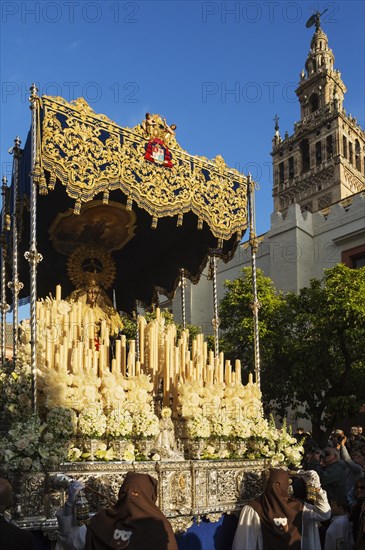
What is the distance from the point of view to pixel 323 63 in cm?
5706

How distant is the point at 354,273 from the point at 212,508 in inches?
553

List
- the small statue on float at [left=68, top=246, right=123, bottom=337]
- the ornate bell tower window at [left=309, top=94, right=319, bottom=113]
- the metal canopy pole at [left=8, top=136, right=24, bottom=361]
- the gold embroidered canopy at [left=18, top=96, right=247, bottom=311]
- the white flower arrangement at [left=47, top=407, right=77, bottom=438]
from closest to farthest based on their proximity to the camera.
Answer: the white flower arrangement at [left=47, top=407, right=77, bottom=438]
the gold embroidered canopy at [left=18, top=96, right=247, bottom=311]
the metal canopy pole at [left=8, top=136, right=24, bottom=361]
the small statue on float at [left=68, top=246, right=123, bottom=337]
the ornate bell tower window at [left=309, top=94, right=319, bottom=113]

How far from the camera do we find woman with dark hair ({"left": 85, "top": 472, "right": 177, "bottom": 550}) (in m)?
4.42

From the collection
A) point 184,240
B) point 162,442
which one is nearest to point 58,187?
point 184,240

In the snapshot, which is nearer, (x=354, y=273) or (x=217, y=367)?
(x=217, y=367)

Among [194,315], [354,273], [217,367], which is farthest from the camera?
[194,315]

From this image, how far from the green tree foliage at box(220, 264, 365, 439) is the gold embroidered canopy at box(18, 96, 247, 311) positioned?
718 centimetres

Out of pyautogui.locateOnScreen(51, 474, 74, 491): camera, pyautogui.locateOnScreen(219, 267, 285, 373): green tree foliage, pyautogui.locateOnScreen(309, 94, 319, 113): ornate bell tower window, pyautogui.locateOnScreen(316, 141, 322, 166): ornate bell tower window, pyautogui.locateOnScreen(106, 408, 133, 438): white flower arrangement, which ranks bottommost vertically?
pyautogui.locateOnScreen(51, 474, 74, 491): camera

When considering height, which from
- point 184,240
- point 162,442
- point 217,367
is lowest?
point 162,442

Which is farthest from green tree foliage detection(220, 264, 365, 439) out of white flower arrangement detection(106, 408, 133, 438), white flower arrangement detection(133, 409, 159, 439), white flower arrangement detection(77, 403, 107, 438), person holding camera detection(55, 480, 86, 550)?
person holding camera detection(55, 480, 86, 550)

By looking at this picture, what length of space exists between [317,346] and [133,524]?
1548cm

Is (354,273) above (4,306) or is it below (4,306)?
above

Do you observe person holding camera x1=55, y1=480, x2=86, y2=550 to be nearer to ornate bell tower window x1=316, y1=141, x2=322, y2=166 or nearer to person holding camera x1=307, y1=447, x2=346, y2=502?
person holding camera x1=307, y1=447, x2=346, y2=502

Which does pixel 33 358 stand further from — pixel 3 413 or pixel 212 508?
pixel 212 508
